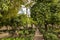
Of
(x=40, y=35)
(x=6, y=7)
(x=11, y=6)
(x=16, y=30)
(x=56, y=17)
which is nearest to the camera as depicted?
(x=6, y=7)

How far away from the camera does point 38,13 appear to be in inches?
468

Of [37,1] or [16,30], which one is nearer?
[37,1]

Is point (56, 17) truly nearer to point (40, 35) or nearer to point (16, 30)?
point (40, 35)

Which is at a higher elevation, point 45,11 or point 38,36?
point 45,11

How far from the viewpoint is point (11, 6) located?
7168 mm

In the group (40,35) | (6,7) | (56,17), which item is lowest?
(40,35)

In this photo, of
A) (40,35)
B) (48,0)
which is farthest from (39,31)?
(48,0)

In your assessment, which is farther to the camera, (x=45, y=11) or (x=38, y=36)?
(x=38, y=36)

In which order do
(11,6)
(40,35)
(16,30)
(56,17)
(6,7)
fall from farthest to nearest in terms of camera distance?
(16,30), (40,35), (56,17), (11,6), (6,7)

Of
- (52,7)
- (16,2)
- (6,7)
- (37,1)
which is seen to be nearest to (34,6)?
(37,1)

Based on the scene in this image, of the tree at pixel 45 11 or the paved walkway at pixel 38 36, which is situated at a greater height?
the tree at pixel 45 11

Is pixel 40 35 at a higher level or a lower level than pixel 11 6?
lower

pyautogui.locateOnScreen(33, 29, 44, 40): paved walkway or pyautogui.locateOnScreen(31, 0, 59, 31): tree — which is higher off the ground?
pyautogui.locateOnScreen(31, 0, 59, 31): tree

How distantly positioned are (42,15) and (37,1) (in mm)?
1043
